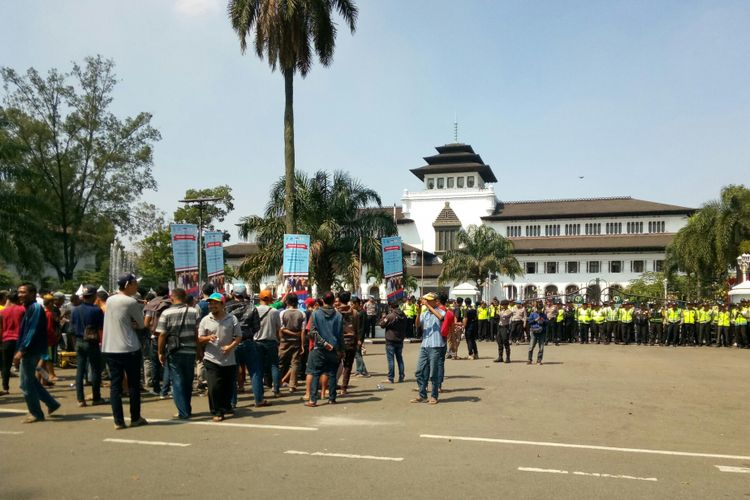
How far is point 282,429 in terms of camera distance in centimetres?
854

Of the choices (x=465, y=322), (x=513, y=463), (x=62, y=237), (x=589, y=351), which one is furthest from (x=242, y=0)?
(x=62, y=237)

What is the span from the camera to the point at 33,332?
8.88 m

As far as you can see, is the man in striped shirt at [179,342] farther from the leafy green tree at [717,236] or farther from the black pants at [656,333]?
the leafy green tree at [717,236]

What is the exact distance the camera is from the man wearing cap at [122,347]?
8.45 meters

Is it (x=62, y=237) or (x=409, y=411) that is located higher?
(x=62, y=237)

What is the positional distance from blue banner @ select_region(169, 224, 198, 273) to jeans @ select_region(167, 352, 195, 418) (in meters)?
12.1

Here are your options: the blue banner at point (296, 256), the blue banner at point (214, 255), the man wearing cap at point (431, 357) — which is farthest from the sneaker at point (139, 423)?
the blue banner at point (214, 255)

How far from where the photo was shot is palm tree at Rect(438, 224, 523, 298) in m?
55.2

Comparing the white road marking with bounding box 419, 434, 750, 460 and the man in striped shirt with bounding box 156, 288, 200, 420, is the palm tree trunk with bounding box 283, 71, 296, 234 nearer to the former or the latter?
the man in striped shirt with bounding box 156, 288, 200, 420

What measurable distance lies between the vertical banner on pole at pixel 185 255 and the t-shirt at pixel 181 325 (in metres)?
11.7

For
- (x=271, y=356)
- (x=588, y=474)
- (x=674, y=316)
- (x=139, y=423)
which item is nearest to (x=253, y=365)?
(x=271, y=356)

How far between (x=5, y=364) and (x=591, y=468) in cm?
994

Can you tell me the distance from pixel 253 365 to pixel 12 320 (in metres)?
4.18

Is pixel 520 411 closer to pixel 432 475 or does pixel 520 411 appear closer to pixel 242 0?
pixel 432 475
